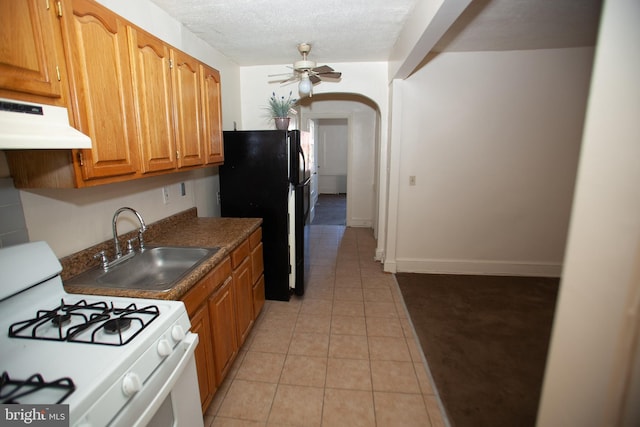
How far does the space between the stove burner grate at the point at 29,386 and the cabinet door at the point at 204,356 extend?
2.23 feet

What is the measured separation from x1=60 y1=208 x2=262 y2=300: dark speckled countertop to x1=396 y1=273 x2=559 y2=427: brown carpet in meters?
1.59

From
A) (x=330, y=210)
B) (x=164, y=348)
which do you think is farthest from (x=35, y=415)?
(x=330, y=210)

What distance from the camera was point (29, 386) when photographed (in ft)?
2.48

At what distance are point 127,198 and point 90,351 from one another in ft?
3.88

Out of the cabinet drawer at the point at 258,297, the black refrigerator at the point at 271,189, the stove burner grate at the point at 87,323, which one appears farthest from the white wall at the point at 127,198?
the cabinet drawer at the point at 258,297

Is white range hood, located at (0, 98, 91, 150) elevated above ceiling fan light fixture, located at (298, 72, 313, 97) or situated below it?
below

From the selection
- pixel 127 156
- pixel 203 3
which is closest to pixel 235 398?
pixel 127 156

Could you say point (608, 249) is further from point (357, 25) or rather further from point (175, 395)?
point (357, 25)

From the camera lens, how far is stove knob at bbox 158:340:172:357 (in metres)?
1.00

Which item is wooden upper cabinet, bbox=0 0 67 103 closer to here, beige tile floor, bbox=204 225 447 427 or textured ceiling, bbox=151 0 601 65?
textured ceiling, bbox=151 0 601 65

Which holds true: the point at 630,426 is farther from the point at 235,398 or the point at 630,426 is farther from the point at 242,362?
the point at 242,362

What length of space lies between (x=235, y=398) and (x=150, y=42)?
2067mm

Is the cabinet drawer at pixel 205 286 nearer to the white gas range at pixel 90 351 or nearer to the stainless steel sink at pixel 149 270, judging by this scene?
the stainless steel sink at pixel 149 270

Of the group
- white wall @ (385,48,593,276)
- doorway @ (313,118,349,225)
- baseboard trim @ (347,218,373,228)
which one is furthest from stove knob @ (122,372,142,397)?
doorway @ (313,118,349,225)
